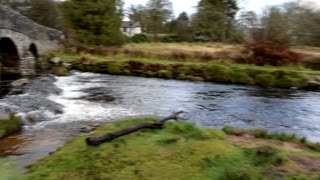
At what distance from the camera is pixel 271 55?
83.4ft

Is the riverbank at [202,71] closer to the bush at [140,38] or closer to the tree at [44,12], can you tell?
the bush at [140,38]

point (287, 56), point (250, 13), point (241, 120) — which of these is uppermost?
point (250, 13)

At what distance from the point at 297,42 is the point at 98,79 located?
18645 mm

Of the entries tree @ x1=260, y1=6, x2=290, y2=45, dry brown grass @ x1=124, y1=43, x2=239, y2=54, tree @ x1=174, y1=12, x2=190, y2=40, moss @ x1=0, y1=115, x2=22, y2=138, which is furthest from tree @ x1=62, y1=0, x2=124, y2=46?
moss @ x1=0, y1=115, x2=22, y2=138

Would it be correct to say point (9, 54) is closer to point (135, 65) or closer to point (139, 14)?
point (135, 65)

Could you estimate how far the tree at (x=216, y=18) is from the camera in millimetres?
41469

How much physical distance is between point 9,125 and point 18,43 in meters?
14.7

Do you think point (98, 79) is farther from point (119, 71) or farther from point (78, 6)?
point (78, 6)

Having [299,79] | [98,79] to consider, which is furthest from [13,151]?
[299,79]

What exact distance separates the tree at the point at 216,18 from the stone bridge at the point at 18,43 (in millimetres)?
18400

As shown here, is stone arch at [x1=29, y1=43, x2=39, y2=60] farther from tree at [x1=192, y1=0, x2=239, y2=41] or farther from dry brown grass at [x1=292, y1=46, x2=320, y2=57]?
dry brown grass at [x1=292, y1=46, x2=320, y2=57]

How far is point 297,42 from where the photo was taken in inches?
1308

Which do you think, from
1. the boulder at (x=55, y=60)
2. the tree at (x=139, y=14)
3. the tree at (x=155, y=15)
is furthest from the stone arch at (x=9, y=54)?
the tree at (x=139, y=14)

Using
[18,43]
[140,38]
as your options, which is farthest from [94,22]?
[140,38]
